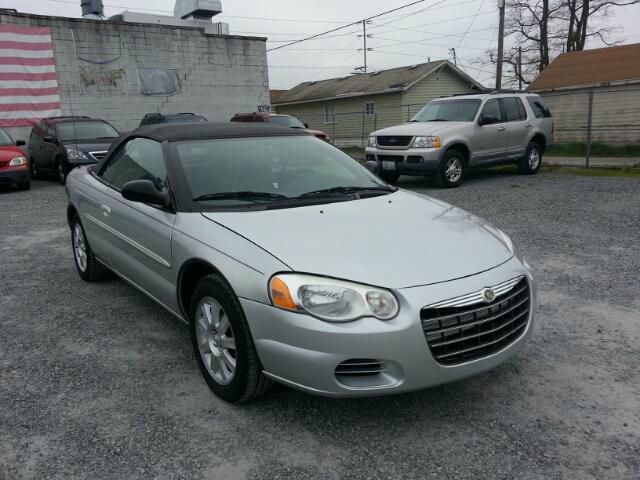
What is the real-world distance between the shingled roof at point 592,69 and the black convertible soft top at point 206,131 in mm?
19833

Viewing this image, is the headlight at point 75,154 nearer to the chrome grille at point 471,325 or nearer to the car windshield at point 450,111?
the car windshield at point 450,111

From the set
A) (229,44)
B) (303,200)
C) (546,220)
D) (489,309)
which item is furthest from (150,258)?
(229,44)

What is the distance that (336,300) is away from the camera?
8.18 ft

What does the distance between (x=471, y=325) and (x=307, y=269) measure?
0.83 meters

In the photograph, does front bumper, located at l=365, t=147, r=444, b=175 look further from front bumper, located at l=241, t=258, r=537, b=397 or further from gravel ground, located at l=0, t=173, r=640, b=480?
front bumper, located at l=241, t=258, r=537, b=397

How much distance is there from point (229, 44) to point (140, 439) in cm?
2098

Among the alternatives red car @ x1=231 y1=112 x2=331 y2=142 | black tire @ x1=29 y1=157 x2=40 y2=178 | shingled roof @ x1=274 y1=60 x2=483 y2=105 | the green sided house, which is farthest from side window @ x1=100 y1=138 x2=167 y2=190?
shingled roof @ x1=274 y1=60 x2=483 y2=105

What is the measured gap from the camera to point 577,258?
18.5ft

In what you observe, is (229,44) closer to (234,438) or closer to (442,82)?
(442,82)

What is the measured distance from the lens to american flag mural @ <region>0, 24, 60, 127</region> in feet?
56.3

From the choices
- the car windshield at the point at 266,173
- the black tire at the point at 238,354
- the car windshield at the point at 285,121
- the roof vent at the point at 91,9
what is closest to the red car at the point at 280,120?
the car windshield at the point at 285,121

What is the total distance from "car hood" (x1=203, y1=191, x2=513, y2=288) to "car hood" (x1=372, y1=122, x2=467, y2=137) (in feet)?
24.2

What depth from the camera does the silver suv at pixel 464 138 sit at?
1057 centimetres

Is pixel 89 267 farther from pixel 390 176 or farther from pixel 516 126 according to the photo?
pixel 516 126
